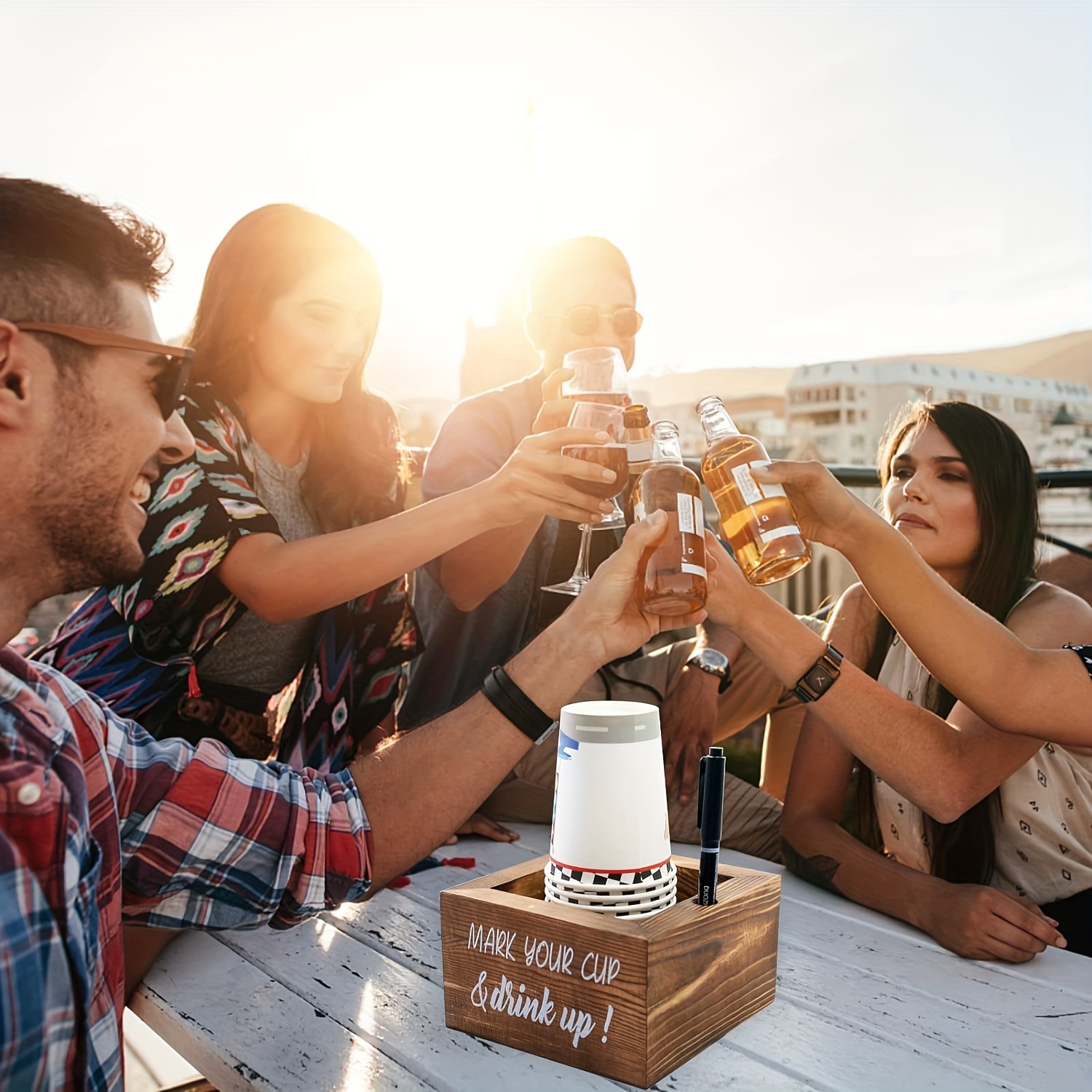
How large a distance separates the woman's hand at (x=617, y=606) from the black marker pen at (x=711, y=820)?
0.34 metres

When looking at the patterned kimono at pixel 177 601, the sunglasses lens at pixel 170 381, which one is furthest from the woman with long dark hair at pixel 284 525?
the sunglasses lens at pixel 170 381

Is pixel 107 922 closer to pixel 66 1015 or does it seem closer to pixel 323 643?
pixel 66 1015

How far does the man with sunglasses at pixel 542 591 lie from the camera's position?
2.13 meters

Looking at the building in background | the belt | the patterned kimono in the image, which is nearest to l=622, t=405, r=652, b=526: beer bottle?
the patterned kimono

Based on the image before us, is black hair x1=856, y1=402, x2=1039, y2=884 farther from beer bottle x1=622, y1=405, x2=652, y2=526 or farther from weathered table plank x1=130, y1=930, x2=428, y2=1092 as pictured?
weathered table plank x1=130, y1=930, x2=428, y2=1092

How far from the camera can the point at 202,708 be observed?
1.97 m

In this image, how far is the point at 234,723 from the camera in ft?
6.66

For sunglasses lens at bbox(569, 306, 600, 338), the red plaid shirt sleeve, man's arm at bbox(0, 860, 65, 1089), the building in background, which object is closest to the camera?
man's arm at bbox(0, 860, 65, 1089)

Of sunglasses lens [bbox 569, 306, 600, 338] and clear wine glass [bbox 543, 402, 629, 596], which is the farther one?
sunglasses lens [bbox 569, 306, 600, 338]

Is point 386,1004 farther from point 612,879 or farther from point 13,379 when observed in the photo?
point 13,379

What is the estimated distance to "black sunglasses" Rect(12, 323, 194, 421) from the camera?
3.11 feet

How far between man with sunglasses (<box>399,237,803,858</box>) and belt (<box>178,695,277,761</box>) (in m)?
0.52

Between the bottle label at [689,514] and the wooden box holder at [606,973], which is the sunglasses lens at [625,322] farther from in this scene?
the wooden box holder at [606,973]

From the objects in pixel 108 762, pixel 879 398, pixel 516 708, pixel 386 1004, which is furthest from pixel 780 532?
pixel 879 398
